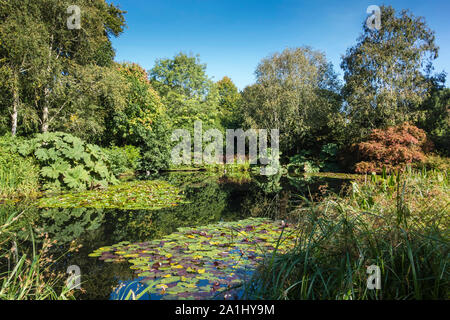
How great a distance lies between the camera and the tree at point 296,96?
1867cm

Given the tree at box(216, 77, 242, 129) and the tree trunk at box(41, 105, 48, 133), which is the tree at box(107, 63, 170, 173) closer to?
the tree trunk at box(41, 105, 48, 133)

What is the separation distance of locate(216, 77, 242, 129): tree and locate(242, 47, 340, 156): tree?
2941mm

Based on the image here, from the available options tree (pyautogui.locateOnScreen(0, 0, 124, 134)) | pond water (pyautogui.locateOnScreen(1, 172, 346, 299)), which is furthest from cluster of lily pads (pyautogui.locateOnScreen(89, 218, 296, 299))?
tree (pyautogui.locateOnScreen(0, 0, 124, 134))

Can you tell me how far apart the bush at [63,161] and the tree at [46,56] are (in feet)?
8.10

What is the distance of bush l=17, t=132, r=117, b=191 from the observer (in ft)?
24.2

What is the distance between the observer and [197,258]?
3.25 meters

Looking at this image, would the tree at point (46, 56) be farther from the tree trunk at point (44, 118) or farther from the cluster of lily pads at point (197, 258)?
the cluster of lily pads at point (197, 258)

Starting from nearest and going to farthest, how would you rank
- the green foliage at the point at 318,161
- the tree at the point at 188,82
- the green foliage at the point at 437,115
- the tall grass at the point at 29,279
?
1. the tall grass at the point at 29,279
2. the green foliage at the point at 437,115
3. the green foliage at the point at 318,161
4. the tree at the point at 188,82

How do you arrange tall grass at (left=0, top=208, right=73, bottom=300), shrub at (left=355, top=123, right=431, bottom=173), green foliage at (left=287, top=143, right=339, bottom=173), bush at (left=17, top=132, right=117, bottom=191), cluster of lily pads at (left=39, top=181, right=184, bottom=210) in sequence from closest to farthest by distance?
tall grass at (left=0, top=208, right=73, bottom=300) → cluster of lily pads at (left=39, top=181, right=184, bottom=210) → bush at (left=17, top=132, right=117, bottom=191) → shrub at (left=355, top=123, right=431, bottom=173) → green foliage at (left=287, top=143, right=339, bottom=173)

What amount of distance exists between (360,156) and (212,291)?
14.0m

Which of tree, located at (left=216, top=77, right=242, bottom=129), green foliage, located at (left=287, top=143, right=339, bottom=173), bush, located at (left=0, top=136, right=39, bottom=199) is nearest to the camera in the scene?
bush, located at (left=0, top=136, right=39, bottom=199)

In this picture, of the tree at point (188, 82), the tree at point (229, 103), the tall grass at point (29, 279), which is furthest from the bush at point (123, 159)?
the tree at point (229, 103)
